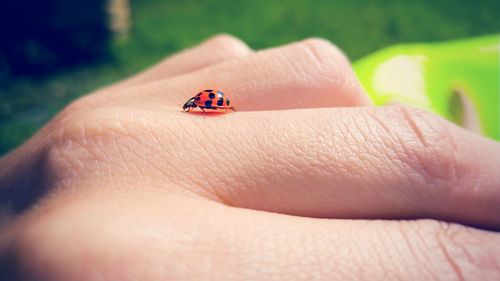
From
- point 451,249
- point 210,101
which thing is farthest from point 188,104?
point 451,249

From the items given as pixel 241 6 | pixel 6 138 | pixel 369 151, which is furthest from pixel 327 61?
pixel 241 6

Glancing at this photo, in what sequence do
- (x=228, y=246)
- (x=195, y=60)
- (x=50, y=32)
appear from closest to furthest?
1. (x=228, y=246)
2. (x=195, y=60)
3. (x=50, y=32)

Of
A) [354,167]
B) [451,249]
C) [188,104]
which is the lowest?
[451,249]

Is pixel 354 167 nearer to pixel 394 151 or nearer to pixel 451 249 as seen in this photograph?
pixel 394 151

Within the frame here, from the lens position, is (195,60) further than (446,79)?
No

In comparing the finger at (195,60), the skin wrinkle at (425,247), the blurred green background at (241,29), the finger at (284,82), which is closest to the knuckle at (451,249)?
the skin wrinkle at (425,247)

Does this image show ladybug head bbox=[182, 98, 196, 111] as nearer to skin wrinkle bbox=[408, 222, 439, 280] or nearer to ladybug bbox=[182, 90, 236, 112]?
ladybug bbox=[182, 90, 236, 112]

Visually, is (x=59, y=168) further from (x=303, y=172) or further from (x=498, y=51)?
(x=498, y=51)

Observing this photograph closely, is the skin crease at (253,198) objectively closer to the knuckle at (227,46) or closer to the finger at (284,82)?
the finger at (284,82)
